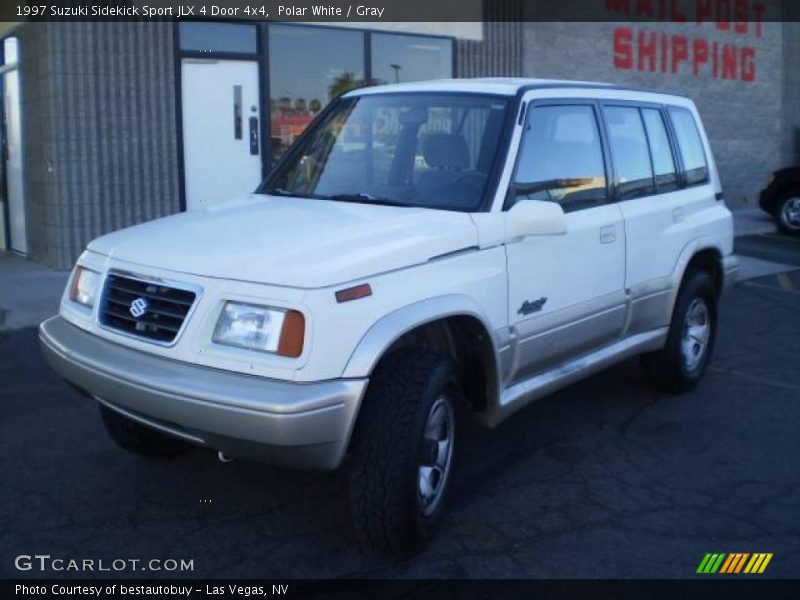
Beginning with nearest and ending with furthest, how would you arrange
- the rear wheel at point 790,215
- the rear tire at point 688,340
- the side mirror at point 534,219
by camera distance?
the side mirror at point 534,219
the rear tire at point 688,340
the rear wheel at point 790,215

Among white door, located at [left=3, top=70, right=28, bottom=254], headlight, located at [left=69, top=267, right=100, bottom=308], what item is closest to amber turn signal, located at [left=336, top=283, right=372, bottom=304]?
headlight, located at [left=69, top=267, right=100, bottom=308]

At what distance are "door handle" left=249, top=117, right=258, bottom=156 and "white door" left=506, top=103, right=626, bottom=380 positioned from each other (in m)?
6.18

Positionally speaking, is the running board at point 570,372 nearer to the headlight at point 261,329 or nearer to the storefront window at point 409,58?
the headlight at point 261,329

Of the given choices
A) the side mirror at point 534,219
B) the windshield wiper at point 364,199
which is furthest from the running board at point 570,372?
the windshield wiper at point 364,199

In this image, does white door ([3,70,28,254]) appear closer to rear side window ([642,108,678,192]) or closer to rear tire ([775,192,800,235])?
rear side window ([642,108,678,192])

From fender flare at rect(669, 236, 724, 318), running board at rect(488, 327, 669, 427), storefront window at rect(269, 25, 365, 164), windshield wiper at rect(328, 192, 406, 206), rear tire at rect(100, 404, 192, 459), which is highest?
storefront window at rect(269, 25, 365, 164)

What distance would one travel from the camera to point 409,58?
12258 millimetres

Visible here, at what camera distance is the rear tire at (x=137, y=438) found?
4770 mm

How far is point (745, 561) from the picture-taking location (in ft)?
13.2

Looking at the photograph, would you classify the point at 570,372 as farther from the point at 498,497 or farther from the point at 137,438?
the point at 137,438

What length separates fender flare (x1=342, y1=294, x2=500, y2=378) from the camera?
11.9 ft

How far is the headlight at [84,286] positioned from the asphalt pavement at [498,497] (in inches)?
37.0

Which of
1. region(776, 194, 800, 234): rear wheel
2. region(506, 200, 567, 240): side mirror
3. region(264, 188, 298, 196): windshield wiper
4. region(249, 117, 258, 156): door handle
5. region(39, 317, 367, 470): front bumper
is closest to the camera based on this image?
region(39, 317, 367, 470): front bumper

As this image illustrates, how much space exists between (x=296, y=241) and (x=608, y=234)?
201 cm
